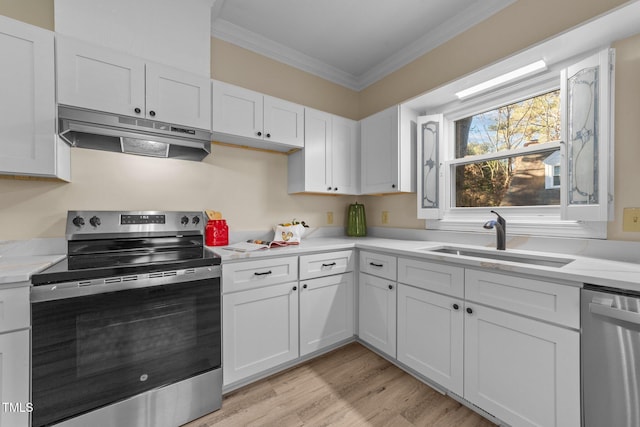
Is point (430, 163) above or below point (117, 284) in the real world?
above

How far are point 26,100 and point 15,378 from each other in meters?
1.36

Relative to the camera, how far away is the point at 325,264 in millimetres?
2119

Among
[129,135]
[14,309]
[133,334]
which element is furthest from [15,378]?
[129,135]

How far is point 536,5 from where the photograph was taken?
1804 mm

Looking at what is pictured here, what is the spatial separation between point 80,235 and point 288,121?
1.71 meters

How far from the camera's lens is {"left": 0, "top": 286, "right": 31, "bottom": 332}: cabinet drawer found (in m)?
1.10

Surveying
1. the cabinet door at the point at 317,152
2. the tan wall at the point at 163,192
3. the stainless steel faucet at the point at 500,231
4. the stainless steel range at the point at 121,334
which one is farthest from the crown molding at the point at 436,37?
the stainless steel range at the point at 121,334

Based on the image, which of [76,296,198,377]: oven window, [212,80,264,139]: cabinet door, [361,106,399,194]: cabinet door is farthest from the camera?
[361,106,399,194]: cabinet door

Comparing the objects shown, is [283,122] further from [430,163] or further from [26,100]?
[26,100]

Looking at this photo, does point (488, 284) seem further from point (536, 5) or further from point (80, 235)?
point (80, 235)

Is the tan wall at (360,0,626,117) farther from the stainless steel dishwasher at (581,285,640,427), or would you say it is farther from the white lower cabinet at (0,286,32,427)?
the white lower cabinet at (0,286,32,427)

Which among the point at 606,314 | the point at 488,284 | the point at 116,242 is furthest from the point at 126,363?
the point at 606,314

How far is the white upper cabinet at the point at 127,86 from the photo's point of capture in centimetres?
149

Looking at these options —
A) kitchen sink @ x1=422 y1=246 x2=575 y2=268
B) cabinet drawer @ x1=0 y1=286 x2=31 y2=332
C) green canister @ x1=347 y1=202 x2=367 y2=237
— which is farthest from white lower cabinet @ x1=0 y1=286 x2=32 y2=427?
green canister @ x1=347 y1=202 x2=367 y2=237
